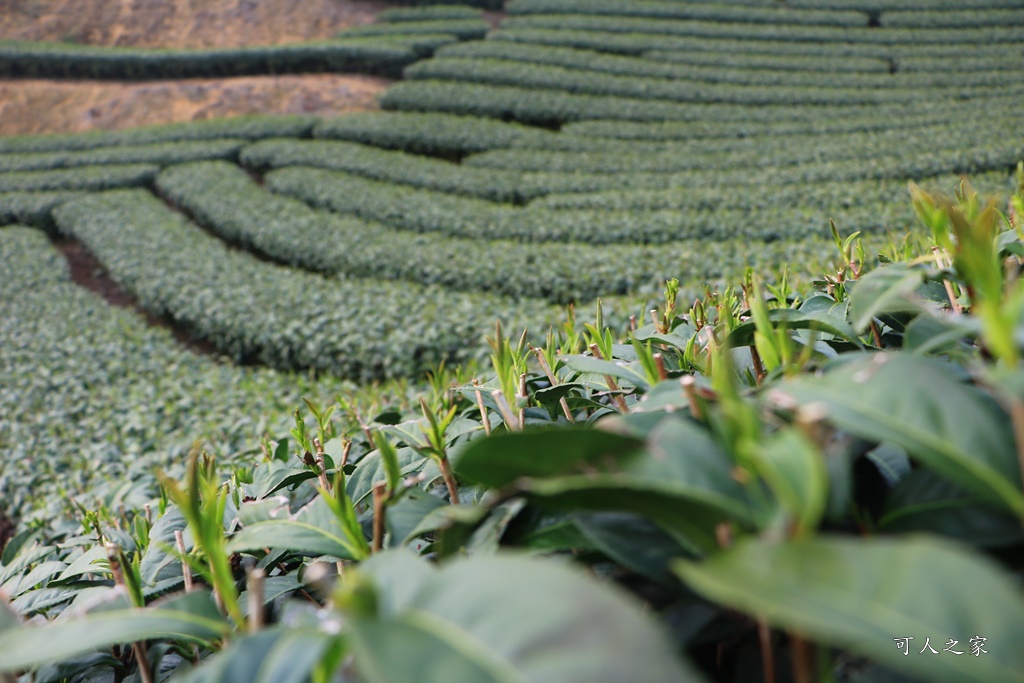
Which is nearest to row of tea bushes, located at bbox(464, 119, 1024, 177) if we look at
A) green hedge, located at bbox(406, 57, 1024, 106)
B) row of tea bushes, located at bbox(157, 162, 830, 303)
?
green hedge, located at bbox(406, 57, 1024, 106)

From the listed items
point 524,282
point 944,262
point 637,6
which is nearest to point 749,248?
point 524,282

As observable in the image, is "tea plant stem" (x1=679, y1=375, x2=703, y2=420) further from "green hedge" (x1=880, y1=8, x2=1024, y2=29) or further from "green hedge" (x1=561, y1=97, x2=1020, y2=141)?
"green hedge" (x1=880, y1=8, x2=1024, y2=29)

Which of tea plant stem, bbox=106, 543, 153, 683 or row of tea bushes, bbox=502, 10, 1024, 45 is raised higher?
row of tea bushes, bbox=502, 10, 1024, 45

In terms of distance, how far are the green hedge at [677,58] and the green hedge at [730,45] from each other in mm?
219

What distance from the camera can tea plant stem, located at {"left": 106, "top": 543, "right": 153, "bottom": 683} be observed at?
2.01 ft

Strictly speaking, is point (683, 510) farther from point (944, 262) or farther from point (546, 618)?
point (944, 262)

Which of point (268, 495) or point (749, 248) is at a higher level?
point (268, 495)

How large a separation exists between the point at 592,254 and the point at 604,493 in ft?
17.3

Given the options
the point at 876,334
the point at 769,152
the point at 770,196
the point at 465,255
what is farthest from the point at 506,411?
the point at 769,152

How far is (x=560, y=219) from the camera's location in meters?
6.90

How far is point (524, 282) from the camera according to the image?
213 inches

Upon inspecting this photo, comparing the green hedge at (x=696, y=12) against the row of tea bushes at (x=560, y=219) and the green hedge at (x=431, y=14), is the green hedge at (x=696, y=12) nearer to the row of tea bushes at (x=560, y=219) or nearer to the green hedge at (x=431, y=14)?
the green hedge at (x=431, y=14)

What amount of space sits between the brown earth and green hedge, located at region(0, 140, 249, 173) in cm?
189

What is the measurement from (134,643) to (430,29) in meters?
16.6
